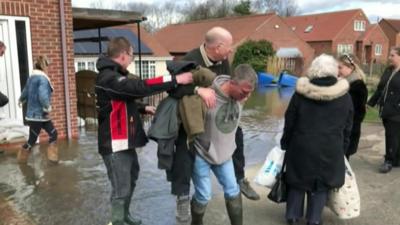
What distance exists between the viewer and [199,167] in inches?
149

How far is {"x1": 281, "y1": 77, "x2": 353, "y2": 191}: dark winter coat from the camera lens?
4.07m

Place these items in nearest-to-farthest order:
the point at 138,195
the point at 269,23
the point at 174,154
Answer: the point at 174,154 < the point at 138,195 < the point at 269,23

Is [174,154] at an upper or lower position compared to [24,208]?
upper

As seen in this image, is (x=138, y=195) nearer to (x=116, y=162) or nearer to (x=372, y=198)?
(x=116, y=162)

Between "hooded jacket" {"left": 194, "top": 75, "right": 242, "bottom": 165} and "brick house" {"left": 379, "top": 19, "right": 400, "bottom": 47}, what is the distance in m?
63.4

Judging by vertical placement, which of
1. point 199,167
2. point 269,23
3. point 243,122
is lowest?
point 243,122

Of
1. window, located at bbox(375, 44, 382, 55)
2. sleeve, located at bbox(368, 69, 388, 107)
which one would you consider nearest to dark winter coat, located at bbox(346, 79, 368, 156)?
sleeve, located at bbox(368, 69, 388, 107)

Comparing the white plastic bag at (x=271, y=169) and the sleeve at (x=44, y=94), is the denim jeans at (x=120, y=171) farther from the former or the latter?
the sleeve at (x=44, y=94)

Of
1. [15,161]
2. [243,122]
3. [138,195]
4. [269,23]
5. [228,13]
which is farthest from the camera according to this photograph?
[228,13]

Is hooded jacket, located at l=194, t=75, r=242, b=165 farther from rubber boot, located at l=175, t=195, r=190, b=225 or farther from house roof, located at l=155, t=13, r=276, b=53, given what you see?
house roof, located at l=155, t=13, r=276, b=53

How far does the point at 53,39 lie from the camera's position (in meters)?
8.11

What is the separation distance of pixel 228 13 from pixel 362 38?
19381 millimetres

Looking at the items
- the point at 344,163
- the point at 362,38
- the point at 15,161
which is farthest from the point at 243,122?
the point at 362,38

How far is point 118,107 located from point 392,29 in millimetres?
66139
